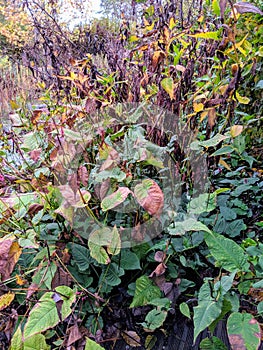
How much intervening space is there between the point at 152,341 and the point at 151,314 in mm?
108

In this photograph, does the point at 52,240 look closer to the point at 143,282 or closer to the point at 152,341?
the point at 143,282

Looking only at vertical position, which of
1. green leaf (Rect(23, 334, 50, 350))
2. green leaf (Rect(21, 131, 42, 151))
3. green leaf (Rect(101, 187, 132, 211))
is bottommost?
green leaf (Rect(23, 334, 50, 350))

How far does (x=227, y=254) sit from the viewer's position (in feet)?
2.62

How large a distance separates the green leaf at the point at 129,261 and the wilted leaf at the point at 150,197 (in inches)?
10.3

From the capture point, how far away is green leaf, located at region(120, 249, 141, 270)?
993mm

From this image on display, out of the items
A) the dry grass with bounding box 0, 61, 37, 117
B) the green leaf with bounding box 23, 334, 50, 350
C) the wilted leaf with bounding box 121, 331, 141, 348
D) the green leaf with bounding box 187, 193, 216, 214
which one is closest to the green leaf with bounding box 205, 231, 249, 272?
the green leaf with bounding box 187, 193, 216, 214

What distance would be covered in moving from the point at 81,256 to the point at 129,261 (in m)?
0.15

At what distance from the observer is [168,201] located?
1.12m

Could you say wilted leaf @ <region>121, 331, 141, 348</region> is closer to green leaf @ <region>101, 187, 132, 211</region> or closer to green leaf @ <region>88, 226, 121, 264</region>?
green leaf @ <region>88, 226, 121, 264</region>

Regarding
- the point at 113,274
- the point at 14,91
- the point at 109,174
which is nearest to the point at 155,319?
the point at 113,274

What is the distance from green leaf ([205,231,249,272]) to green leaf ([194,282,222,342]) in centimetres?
8

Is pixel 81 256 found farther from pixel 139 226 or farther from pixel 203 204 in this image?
pixel 203 204

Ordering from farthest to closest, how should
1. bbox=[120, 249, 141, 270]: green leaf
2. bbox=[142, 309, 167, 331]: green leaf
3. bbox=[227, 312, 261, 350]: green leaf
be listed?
bbox=[120, 249, 141, 270]: green leaf < bbox=[142, 309, 167, 331]: green leaf < bbox=[227, 312, 261, 350]: green leaf

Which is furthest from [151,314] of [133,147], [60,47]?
[60,47]
